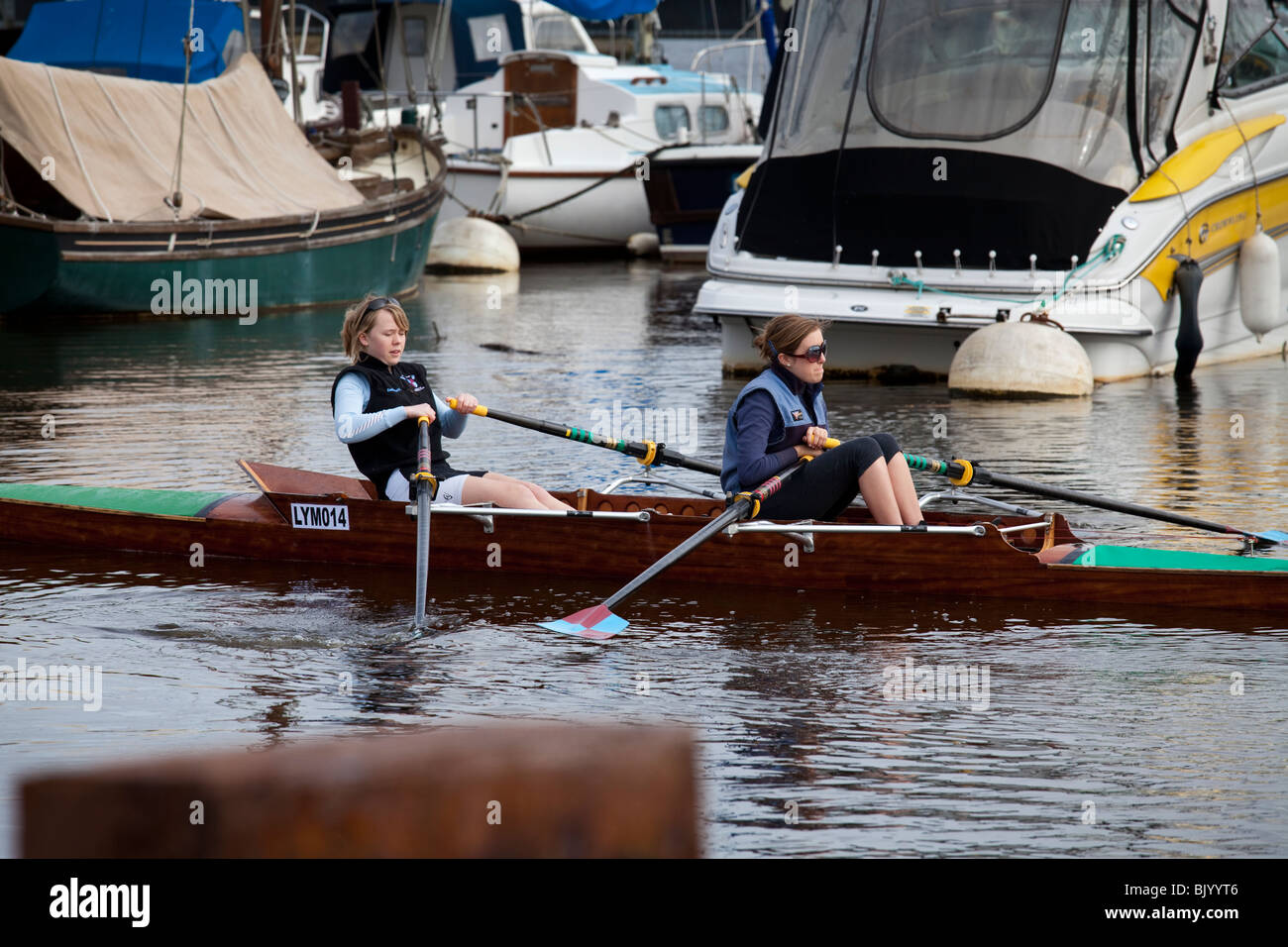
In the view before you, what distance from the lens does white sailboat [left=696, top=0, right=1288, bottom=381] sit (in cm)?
1364

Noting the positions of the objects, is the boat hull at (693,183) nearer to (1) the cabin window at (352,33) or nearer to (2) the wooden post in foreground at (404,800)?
(1) the cabin window at (352,33)

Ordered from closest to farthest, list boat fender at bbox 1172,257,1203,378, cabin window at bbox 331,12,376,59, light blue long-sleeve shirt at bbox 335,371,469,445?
light blue long-sleeve shirt at bbox 335,371,469,445 → boat fender at bbox 1172,257,1203,378 → cabin window at bbox 331,12,376,59

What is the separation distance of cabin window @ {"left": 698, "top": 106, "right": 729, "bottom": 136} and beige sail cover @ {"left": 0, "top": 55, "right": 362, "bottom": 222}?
11842 mm

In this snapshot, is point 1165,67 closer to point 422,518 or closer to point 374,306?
point 374,306

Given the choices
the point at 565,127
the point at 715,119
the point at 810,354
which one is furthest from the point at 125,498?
the point at 715,119

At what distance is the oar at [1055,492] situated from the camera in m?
7.57

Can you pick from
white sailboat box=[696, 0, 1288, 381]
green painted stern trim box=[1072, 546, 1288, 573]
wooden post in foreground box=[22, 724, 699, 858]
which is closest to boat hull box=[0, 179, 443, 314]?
white sailboat box=[696, 0, 1288, 381]

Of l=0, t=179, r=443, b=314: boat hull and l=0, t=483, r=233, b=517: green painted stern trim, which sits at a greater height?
l=0, t=179, r=443, b=314: boat hull

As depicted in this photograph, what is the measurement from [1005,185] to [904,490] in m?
7.05

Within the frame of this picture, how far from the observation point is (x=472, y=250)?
27.5m

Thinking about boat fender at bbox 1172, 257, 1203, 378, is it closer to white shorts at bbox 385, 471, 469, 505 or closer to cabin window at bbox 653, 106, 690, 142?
white shorts at bbox 385, 471, 469, 505

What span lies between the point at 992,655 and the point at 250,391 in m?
8.89
